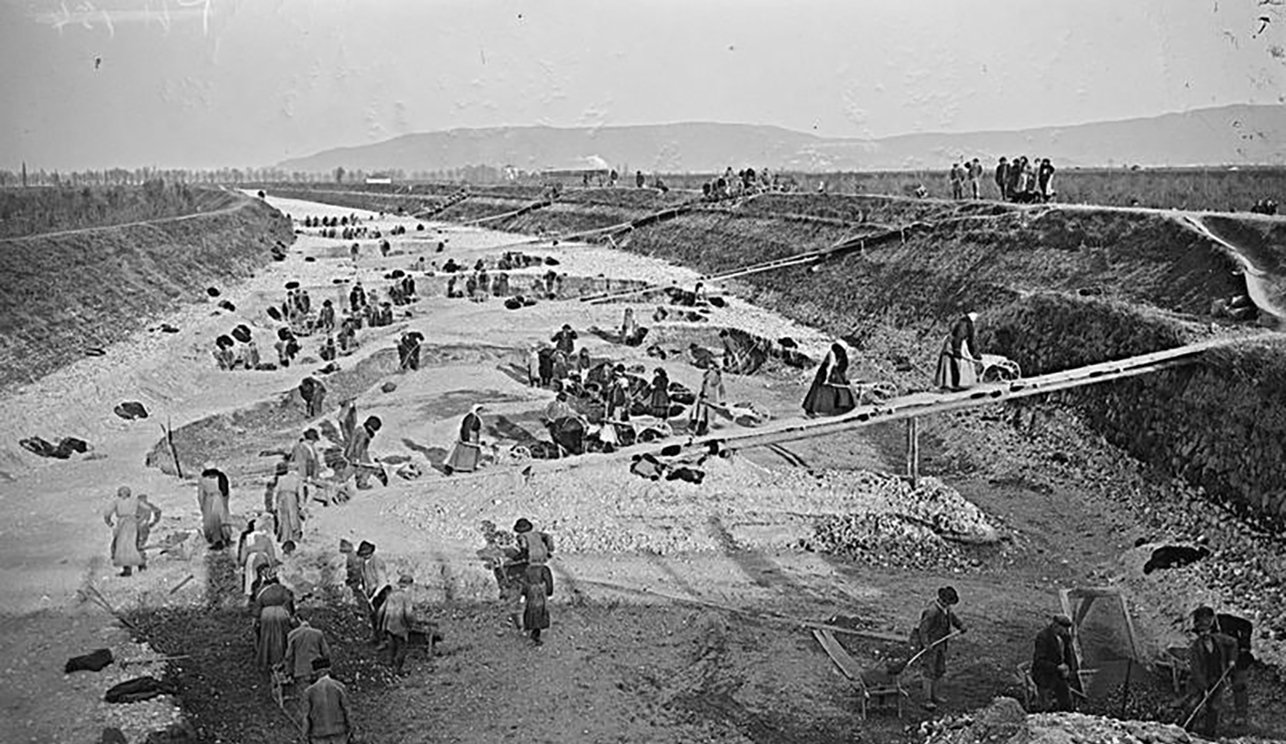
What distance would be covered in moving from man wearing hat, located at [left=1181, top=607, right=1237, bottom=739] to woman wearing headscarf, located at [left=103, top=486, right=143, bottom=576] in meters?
13.3

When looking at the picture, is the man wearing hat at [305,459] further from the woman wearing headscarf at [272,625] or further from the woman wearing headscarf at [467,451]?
the woman wearing headscarf at [272,625]

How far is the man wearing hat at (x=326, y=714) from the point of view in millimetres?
9984

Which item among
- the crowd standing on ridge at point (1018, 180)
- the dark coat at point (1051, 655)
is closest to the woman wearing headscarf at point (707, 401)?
the dark coat at point (1051, 655)

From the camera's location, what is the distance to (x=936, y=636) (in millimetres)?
11805

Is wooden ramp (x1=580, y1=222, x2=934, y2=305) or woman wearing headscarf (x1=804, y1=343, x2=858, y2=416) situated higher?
wooden ramp (x1=580, y1=222, x2=934, y2=305)

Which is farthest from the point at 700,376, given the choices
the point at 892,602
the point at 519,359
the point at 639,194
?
the point at 639,194

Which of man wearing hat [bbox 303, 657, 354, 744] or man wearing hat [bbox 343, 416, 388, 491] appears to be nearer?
man wearing hat [bbox 303, 657, 354, 744]

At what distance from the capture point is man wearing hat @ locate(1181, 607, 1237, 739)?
1098 centimetres

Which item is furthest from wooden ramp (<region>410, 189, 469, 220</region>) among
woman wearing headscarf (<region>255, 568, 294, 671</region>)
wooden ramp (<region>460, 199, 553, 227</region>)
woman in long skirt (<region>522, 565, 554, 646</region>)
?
woman wearing headscarf (<region>255, 568, 294, 671</region>)

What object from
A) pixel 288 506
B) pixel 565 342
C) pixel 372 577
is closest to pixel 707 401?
pixel 565 342

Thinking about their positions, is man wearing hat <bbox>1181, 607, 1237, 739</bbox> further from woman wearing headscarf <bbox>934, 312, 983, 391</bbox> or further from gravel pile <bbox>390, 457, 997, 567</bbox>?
woman wearing headscarf <bbox>934, 312, 983, 391</bbox>

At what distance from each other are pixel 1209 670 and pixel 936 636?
2733 millimetres

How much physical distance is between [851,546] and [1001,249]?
66.2 ft

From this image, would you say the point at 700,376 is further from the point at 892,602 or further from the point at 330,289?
the point at 330,289
